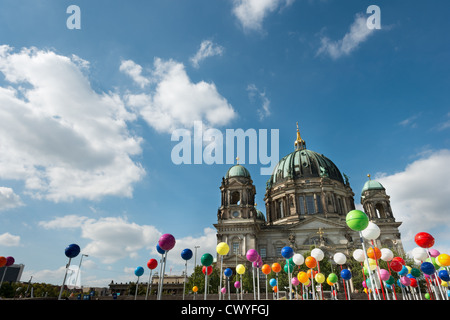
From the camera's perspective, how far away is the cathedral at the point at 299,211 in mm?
52406

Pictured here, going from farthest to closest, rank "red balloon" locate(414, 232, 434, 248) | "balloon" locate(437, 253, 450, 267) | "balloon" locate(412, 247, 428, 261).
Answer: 1. "balloon" locate(412, 247, 428, 261)
2. "balloon" locate(437, 253, 450, 267)
3. "red balloon" locate(414, 232, 434, 248)

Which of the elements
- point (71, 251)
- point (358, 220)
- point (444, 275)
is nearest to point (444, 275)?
point (444, 275)

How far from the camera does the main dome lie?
67.9 meters

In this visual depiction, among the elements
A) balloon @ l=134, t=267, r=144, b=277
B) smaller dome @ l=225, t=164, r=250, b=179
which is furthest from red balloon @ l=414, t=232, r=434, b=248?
smaller dome @ l=225, t=164, r=250, b=179

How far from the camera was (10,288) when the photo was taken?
170 ft

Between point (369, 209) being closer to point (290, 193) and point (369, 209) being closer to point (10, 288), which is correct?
point (290, 193)

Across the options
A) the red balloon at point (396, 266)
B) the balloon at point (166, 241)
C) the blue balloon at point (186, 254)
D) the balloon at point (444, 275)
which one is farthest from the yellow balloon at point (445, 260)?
the balloon at point (166, 241)

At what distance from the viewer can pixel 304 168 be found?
69.3 meters

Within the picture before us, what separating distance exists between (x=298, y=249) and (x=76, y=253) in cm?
4497

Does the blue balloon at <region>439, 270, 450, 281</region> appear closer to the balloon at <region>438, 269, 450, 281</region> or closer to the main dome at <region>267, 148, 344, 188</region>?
the balloon at <region>438, 269, 450, 281</region>

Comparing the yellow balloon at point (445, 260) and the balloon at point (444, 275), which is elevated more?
the yellow balloon at point (445, 260)

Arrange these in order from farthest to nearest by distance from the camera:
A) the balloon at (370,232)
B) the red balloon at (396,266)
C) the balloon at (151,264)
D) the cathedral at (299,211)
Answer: the cathedral at (299,211) → the balloon at (151,264) → the red balloon at (396,266) → the balloon at (370,232)

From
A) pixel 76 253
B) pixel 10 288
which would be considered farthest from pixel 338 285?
pixel 10 288

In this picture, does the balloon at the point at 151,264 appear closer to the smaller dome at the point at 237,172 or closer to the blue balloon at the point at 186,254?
the blue balloon at the point at 186,254
